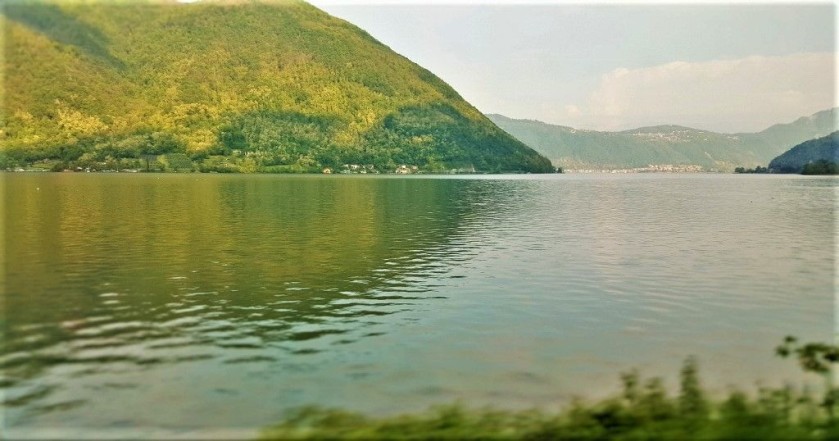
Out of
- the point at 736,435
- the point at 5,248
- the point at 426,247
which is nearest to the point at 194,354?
the point at 736,435

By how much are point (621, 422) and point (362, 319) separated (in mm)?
12730

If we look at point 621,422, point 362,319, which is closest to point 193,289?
point 362,319

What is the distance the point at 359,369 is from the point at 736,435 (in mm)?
9759

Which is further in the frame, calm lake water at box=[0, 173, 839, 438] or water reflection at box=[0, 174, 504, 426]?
water reflection at box=[0, 174, 504, 426]

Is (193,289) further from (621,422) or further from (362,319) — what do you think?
(621,422)

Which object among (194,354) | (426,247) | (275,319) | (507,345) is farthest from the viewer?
(426,247)

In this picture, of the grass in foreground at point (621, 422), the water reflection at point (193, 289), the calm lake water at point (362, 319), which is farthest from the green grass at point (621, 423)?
the water reflection at point (193, 289)

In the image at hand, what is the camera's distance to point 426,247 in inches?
1692

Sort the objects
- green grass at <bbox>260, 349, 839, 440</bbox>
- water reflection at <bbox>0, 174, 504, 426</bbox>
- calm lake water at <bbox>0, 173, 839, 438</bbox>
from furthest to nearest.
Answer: water reflection at <bbox>0, 174, 504, 426</bbox> → calm lake water at <bbox>0, 173, 839, 438</bbox> → green grass at <bbox>260, 349, 839, 440</bbox>

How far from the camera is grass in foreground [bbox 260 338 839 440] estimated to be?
397 inches

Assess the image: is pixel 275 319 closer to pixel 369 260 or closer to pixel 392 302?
pixel 392 302

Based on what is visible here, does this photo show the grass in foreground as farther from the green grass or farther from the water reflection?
the water reflection

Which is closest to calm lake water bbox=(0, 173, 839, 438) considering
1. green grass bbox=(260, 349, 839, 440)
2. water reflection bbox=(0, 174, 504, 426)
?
water reflection bbox=(0, 174, 504, 426)

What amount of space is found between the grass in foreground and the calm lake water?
2.40 metres
